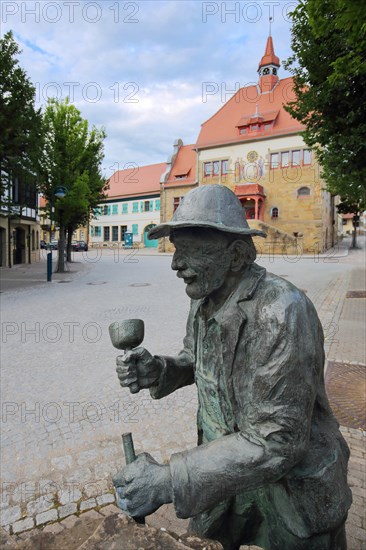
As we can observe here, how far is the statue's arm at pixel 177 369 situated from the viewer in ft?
5.23

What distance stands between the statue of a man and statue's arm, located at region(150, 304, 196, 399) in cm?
3

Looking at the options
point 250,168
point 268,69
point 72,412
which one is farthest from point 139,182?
point 72,412

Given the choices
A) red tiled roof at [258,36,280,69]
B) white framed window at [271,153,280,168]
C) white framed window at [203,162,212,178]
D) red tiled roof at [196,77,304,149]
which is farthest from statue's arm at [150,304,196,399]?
red tiled roof at [258,36,280,69]

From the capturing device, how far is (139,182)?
167 feet

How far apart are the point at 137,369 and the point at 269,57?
4792cm

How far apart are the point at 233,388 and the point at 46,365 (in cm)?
528

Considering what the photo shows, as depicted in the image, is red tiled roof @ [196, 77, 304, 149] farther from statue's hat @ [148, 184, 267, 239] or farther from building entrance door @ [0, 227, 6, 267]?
statue's hat @ [148, 184, 267, 239]

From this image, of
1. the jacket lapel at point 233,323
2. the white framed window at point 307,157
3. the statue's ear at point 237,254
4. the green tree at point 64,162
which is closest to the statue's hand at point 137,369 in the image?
the jacket lapel at point 233,323

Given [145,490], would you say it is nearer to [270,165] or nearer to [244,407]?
[244,407]

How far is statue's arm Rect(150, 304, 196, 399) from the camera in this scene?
5.23ft

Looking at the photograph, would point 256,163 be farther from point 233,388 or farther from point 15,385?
point 233,388

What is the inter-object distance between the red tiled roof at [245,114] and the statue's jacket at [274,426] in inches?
1465

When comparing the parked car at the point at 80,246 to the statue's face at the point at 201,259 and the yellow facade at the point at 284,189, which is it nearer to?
the yellow facade at the point at 284,189

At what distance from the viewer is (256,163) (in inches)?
1444
